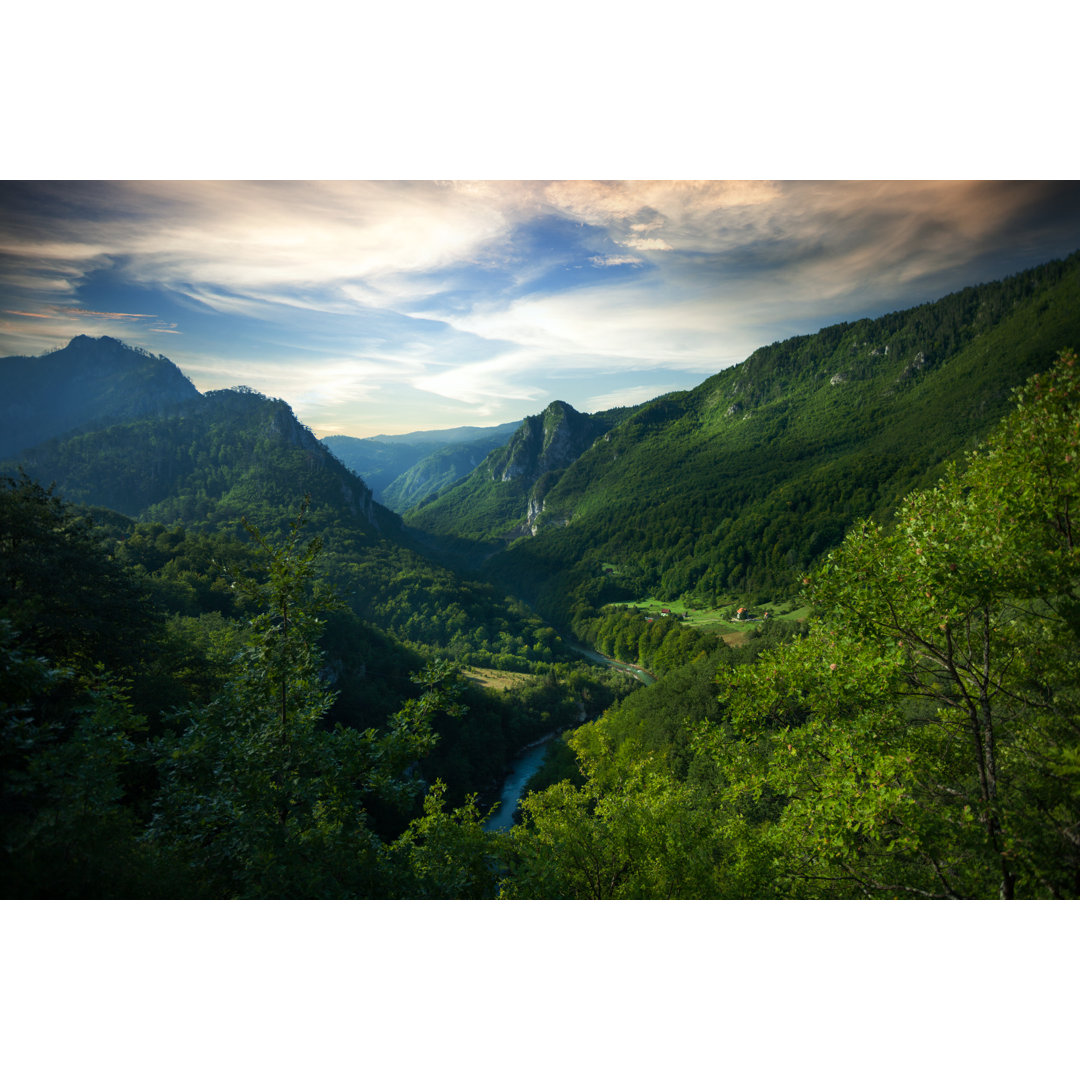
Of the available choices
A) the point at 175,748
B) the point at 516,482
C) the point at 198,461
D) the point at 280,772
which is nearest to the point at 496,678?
the point at 198,461

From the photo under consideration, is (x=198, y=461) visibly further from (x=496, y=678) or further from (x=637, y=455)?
(x=637, y=455)

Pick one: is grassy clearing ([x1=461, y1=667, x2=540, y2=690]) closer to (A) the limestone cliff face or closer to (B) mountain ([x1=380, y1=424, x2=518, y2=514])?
(B) mountain ([x1=380, y1=424, x2=518, y2=514])

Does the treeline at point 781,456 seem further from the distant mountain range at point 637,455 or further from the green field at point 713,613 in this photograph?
the green field at point 713,613

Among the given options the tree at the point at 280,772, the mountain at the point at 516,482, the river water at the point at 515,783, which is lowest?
the river water at the point at 515,783

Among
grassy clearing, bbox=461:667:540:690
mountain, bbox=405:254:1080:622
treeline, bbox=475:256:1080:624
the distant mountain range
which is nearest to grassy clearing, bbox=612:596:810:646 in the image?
treeline, bbox=475:256:1080:624

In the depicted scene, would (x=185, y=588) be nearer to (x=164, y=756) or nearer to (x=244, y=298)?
(x=244, y=298)

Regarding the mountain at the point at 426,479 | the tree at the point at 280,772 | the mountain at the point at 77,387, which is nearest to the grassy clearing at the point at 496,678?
the mountain at the point at 77,387
